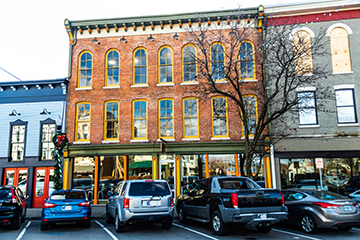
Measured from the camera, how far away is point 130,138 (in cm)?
1853

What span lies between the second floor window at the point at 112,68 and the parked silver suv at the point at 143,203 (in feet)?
34.6

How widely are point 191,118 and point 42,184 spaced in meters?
9.85

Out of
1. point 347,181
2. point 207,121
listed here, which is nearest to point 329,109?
point 347,181

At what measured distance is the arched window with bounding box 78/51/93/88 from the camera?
772 inches

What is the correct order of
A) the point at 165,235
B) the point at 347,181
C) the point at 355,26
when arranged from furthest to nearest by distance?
the point at 355,26 → the point at 347,181 → the point at 165,235

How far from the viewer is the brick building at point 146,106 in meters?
18.0

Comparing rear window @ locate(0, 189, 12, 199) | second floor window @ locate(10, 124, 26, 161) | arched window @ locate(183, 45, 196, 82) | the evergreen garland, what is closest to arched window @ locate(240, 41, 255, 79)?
arched window @ locate(183, 45, 196, 82)

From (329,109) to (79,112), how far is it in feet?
49.0

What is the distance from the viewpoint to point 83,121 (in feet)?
62.7

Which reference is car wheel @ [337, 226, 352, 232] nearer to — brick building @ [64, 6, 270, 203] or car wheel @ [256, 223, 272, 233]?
car wheel @ [256, 223, 272, 233]

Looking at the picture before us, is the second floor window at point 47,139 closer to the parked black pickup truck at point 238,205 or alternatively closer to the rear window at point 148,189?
the rear window at point 148,189

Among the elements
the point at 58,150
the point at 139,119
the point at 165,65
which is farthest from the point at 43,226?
the point at 165,65

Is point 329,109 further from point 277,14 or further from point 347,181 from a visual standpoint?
point 277,14

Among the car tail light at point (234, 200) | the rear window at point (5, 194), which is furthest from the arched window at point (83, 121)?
the car tail light at point (234, 200)
